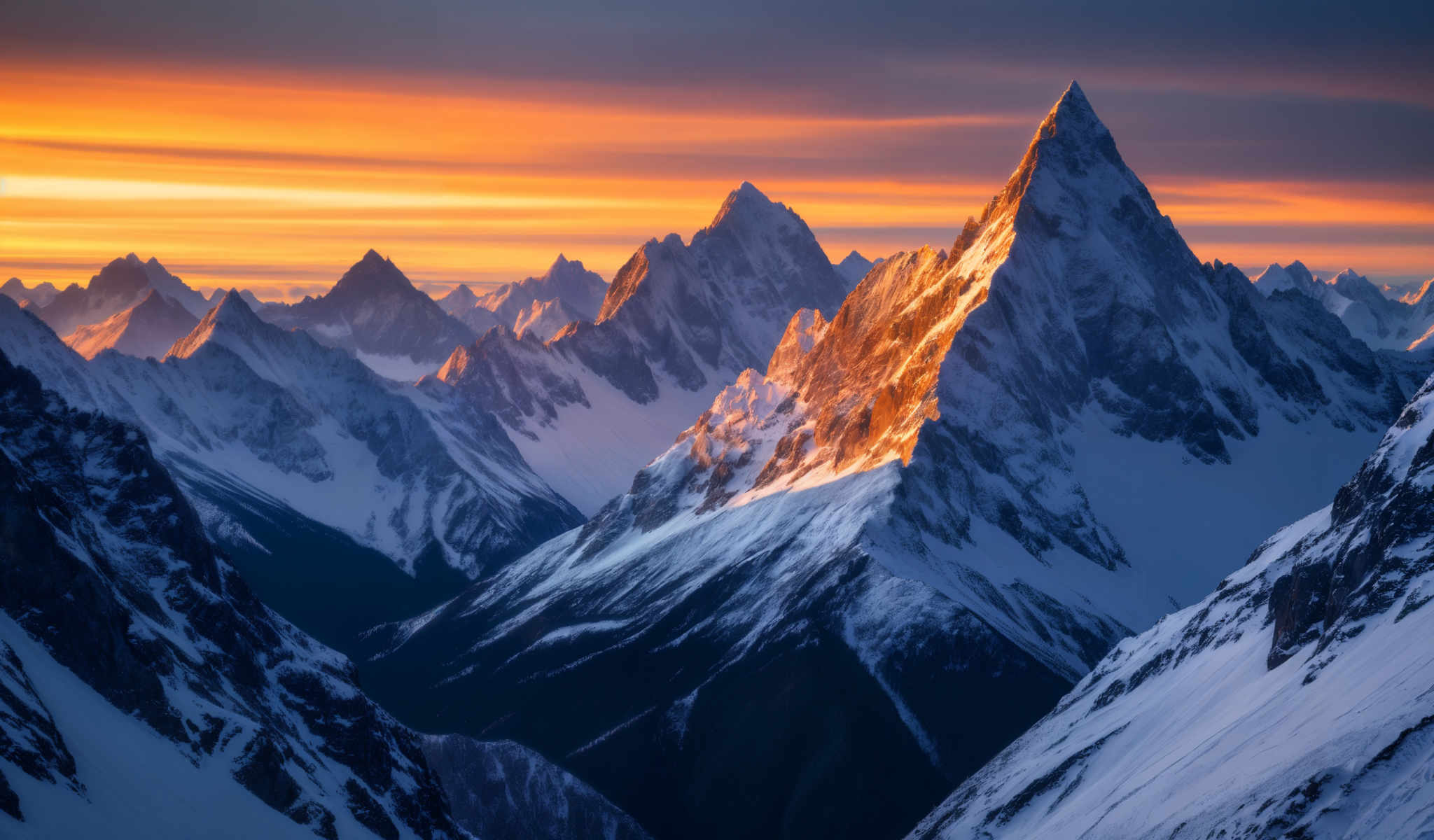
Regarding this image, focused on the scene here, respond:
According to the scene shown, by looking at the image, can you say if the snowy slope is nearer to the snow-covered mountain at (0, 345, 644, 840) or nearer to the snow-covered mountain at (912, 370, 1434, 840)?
the snow-covered mountain at (0, 345, 644, 840)

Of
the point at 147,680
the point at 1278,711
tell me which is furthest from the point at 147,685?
the point at 1278,711

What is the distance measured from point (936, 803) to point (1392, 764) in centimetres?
10108

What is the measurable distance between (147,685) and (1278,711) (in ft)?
332

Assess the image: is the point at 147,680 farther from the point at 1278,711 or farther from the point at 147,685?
the point at 1278,711

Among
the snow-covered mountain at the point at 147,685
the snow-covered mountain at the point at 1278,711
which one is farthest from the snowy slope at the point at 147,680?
the snow-covered mountain at the point at 1278,711

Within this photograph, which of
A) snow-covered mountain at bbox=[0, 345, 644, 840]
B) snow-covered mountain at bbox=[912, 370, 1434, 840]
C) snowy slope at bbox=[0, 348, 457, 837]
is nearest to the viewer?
snow-covered mountain at bbox=[912, 370, 1434, 840]

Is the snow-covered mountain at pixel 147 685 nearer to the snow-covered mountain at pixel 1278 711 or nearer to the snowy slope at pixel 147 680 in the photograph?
the snowy slope at pixel 147 680

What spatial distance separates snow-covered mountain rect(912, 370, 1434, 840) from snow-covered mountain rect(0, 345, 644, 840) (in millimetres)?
71029

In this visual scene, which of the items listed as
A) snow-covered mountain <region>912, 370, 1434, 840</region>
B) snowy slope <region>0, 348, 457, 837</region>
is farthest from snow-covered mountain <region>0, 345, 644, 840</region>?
snow-covered mountain <region>912, 370, 1434, 840</region>

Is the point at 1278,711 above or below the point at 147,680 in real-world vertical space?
below

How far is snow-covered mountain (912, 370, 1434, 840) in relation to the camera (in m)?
96.7

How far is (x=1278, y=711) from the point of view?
12144 centimetres

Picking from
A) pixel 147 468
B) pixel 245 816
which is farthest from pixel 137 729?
pixel 147 468

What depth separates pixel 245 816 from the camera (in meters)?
120
